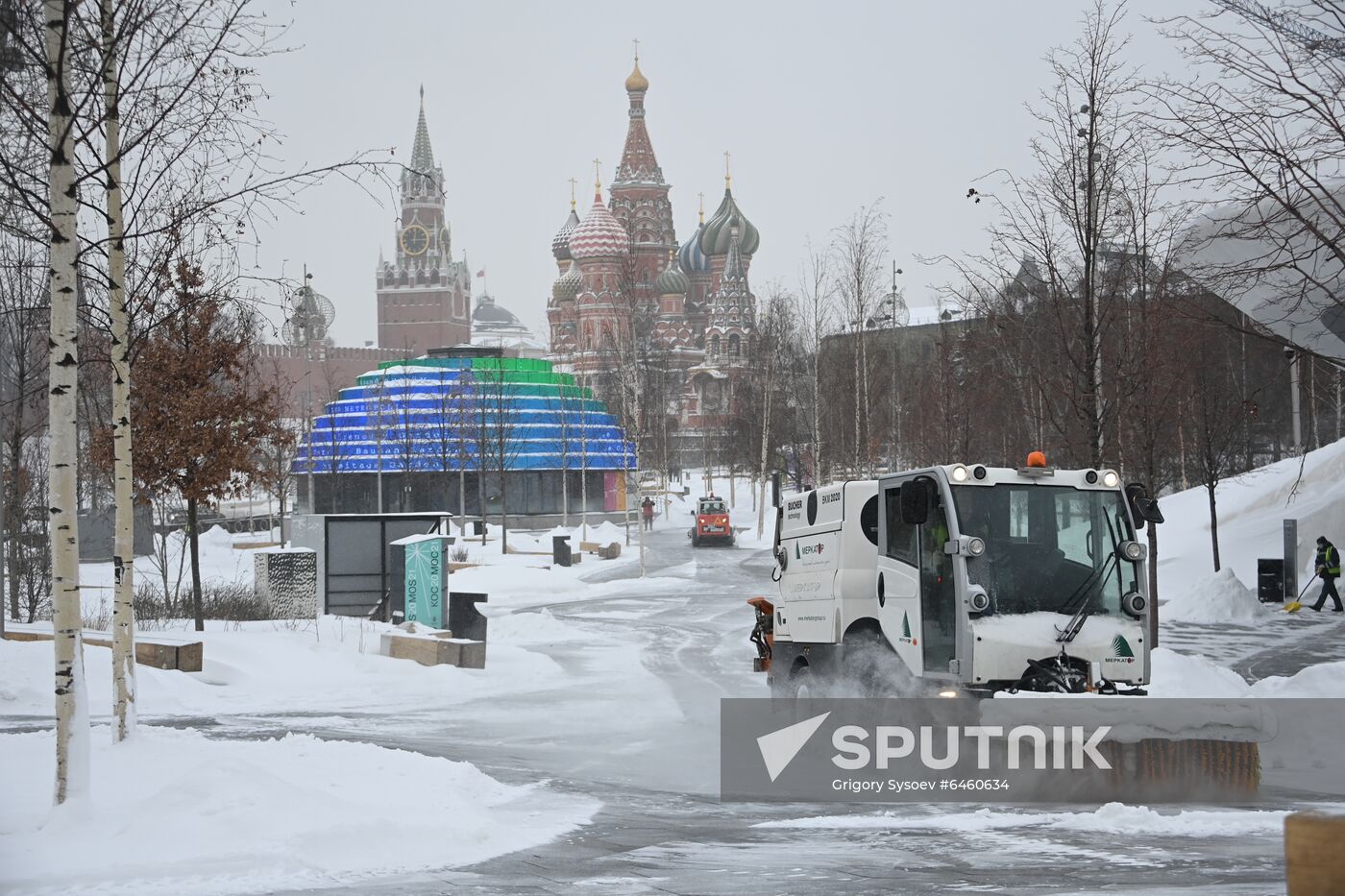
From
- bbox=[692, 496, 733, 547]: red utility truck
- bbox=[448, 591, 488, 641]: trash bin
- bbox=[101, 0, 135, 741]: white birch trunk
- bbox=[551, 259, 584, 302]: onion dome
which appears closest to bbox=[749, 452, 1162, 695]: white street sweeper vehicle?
bbox=[101, 0, 135, 741]: white birch trunk

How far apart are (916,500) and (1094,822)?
9.53 feet

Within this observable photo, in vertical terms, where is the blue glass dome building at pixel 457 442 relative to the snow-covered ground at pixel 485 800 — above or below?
above

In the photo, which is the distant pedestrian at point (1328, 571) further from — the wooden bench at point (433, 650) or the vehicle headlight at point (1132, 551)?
the vehicle headlight at point (1132, 551)

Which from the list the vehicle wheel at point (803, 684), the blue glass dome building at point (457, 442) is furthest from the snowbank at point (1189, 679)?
the blue glass dome building at point (457, 442)

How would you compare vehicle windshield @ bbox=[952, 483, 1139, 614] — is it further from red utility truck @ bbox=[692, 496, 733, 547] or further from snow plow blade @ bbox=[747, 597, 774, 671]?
red utility truck @ bbox=[692, 496, 733, 547]

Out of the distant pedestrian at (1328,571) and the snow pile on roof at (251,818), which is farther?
the distant pedestrian at (1328,571)

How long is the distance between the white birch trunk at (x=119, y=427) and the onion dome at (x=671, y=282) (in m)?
119

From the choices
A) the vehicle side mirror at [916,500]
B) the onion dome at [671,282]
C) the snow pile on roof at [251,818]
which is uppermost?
the onion dome at [671,282]

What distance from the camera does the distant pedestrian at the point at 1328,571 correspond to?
2905 centimetres

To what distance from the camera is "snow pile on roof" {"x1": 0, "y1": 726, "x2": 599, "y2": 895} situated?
768cm

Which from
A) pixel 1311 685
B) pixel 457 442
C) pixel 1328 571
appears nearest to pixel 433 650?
pixel 1311 685

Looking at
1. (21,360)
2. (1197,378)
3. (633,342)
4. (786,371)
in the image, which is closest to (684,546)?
(633,342)

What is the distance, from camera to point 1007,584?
10.5 meters

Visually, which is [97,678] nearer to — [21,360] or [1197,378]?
[21,360]
